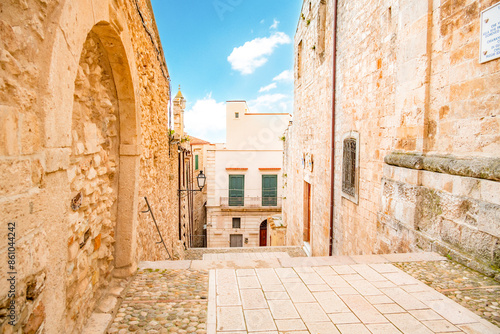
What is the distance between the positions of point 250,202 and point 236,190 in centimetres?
115

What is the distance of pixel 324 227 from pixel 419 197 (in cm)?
399

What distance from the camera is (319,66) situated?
8.38 metres

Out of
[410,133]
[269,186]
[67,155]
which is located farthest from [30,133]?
[269,186]

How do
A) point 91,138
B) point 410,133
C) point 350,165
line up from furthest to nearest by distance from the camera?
1. point 350,165
2. point 410,133
3. point 91,138

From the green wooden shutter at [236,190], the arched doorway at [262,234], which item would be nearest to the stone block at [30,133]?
the green wooden shutter at [236,190]

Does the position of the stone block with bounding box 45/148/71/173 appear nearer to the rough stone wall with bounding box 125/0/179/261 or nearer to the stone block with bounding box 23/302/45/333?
the stone block with bounding box 23/302/45/333

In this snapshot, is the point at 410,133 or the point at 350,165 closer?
the point at 410,133

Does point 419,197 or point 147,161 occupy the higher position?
point 147,161

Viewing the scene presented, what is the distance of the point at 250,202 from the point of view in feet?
64.0

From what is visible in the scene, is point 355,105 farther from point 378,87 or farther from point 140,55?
point 140,55

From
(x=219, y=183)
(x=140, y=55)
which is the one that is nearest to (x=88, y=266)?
(x=140, y=55)

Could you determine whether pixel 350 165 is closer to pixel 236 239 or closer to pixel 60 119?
pixel 60 119

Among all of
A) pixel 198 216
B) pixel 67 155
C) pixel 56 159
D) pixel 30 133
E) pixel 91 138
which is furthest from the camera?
pixel 198 216

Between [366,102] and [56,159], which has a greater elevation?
[366,102]
